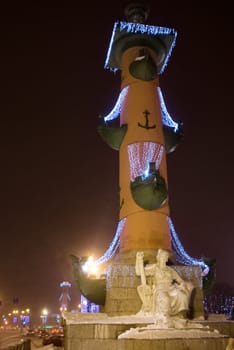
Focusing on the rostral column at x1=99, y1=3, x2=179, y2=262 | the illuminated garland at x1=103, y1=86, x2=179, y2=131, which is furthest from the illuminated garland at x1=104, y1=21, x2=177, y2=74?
the illuminated garland at x1=103, y1=86, x2=179, y2=131

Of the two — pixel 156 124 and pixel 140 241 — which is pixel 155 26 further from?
pixel 140 241

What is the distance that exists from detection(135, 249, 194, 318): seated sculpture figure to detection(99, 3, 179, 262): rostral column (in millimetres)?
2135

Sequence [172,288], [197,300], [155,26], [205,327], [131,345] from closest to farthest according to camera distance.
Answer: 1. [131,345]
2. [205,327]
3. [172,288]
4. [197,300]
5. [155,26]

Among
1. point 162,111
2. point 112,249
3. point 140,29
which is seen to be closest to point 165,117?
point 162,111

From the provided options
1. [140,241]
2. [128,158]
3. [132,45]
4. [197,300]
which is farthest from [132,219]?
[132,45]

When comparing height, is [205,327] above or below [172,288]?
below

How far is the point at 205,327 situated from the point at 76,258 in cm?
542

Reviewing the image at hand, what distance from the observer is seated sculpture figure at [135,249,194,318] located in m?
11.2

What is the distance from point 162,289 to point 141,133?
22.7 ft

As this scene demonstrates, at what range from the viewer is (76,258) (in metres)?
14.6

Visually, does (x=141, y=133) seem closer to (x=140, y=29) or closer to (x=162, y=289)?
(x=140, y=29)

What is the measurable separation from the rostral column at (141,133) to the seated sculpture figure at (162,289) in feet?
7.00

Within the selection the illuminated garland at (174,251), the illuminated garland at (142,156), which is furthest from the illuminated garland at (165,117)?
the illuminated garland at (174,251)

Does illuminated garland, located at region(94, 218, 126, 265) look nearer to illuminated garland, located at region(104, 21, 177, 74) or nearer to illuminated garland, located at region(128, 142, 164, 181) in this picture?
illuminated garland, located at region(128, 142, 164, 181)
